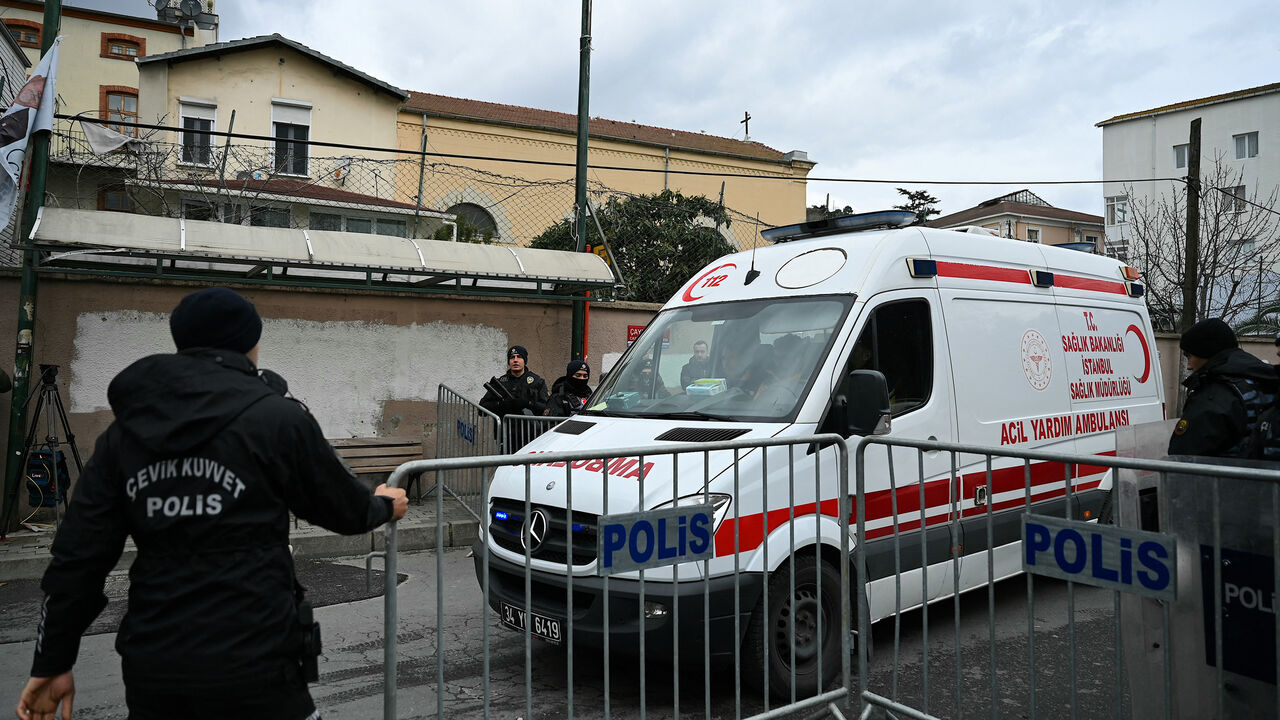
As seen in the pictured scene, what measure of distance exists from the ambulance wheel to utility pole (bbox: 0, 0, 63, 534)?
23.0 ft

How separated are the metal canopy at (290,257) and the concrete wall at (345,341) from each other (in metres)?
0.22

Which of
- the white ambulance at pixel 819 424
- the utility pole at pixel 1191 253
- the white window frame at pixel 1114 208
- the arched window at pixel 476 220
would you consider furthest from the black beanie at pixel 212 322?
the white window frame at pixel 1114 208

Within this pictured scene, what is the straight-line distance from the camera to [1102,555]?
2.70 metres

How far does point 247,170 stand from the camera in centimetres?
1085

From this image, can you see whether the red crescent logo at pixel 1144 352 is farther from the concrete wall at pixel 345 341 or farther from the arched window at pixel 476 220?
the arched window at pixel 476 220

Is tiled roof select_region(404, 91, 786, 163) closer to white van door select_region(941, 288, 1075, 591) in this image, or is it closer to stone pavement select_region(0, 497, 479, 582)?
stone pavement select_region(0, 497, 479, 582)

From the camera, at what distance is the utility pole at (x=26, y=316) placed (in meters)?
7.45

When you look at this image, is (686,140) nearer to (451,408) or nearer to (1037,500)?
(451,408)

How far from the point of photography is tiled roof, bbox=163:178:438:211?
435 inches

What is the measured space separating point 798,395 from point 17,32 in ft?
155

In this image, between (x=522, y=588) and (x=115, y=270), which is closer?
(x=522, y=588)

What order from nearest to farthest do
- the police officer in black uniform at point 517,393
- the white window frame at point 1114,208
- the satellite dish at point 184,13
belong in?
1. the police officer in black uniform at point 517,393
2. the satellite dish at point 184,13
3. the white window frame at point 1114,208

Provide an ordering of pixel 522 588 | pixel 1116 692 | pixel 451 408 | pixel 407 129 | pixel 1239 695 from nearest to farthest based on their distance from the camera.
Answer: pixel 1239 695
pixel 1116 692
pixel 522 588
pixel 451 408
pixel 407 129

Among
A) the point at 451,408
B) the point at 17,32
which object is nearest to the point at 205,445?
the point at 451,408
